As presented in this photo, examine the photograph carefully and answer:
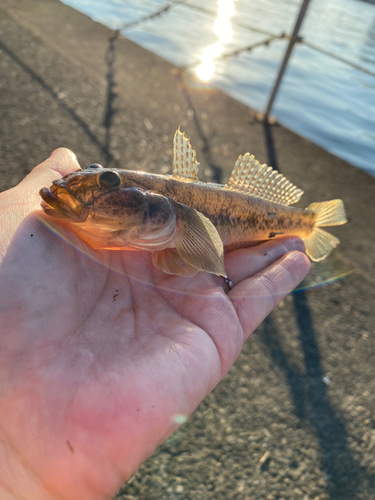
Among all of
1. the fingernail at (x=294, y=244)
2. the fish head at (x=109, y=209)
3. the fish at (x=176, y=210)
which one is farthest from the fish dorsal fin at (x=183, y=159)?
the fingernail at (x=294, y=244)

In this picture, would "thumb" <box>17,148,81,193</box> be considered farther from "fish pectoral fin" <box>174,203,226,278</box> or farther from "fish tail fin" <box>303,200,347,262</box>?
"fish tail fin" <box>303,200,347,262</box>

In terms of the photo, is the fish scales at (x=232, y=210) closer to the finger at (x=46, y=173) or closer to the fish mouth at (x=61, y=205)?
the fish mouth at (x=61, y=205)

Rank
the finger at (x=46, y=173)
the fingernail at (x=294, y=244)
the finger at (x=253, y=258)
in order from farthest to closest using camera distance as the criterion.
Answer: the fingernail at (x=294, y=244) < the finger at (x=253, y=258) < the finger at (x=46, y=173)

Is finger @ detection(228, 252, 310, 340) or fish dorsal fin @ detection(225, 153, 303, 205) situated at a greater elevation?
fish dorsal fin @ detection(225, 153, 303, 205)

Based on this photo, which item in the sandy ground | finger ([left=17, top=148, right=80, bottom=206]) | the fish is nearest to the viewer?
the fish

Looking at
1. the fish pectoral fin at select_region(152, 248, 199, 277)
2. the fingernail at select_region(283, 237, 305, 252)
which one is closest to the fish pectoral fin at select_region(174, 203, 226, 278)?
the fish pectoral fin at select_region(152, 248, 199, 277)

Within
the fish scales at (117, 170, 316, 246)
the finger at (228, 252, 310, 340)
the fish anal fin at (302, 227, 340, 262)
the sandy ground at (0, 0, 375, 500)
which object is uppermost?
the fish scales at (117, 170, 316, 246)

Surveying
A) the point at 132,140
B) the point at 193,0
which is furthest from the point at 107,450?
the point at 193,0
